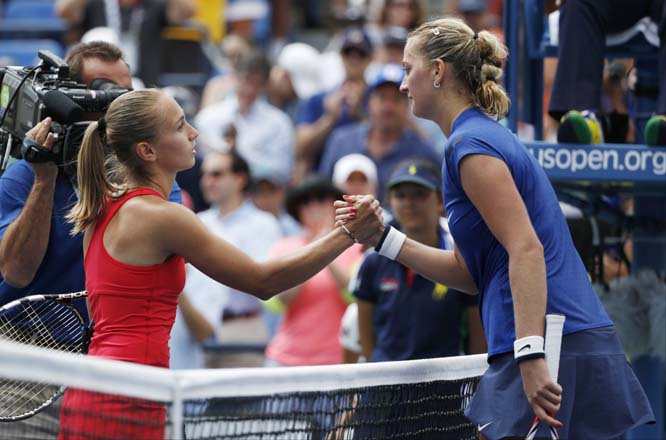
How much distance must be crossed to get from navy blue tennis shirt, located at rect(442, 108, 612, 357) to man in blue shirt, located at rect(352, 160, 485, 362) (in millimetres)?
1829

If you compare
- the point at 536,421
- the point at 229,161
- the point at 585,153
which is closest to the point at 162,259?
the point at 536,421

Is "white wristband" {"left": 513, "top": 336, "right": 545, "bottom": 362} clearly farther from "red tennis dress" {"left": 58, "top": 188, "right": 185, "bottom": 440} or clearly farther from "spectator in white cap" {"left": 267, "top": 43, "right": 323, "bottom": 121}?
"spectator in white cap" {"left": 267, "top": 43, "right": 323, "bottom": 121}

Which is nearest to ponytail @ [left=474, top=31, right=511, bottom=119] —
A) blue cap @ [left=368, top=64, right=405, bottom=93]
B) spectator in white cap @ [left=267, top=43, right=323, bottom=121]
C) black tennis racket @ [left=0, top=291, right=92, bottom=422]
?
black tennis racket @ [left=0, top=291, right=92, bottom=422]

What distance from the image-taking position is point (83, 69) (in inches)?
195

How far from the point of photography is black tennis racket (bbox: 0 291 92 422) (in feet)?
13.4

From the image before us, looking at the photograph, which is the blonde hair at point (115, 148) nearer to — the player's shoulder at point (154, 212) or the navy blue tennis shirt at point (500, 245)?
the player's shoulder at point (154, 212)

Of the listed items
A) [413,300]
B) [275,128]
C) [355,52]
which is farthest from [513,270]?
[275,128]

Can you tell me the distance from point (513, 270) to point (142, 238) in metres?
1.14

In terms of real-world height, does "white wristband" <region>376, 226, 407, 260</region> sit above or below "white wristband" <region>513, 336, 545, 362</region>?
above

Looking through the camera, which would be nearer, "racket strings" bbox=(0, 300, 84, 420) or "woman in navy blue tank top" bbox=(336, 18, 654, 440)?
"woman in navy blue tank top" bbox=(336, 18, 654, 440)

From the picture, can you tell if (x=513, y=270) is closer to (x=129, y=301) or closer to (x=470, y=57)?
(x=470, y=57)

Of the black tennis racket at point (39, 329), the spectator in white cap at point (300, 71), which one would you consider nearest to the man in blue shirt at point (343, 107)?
the spectator in white cap at point (300, 71)

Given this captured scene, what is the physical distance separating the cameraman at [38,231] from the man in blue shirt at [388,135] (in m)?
4.33

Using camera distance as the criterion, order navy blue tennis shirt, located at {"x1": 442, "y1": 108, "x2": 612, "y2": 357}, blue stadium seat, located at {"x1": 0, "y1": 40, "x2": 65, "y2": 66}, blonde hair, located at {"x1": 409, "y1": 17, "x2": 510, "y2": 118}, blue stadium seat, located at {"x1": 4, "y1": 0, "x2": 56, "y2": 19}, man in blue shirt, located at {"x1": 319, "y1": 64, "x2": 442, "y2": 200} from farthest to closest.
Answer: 1. blue stadium seat, located at {"x1": 4, "y1": 0, "x2": 56, "y2": 19}
2. blue stadium seat, located at {"x1": 0, "y1": 40, "x2": 65, "y2": 66}
3. man in blue shirt, located at {"x1": 319, "y1": 64, "x2": 442, "y2": 200}
4. blonde hair, located at {"x1": 409, "y1": 17, "x2": 510, "y2": 118}
5. navy blue tennis shirt, located at {"x1": 442, "y1": 108, "x2": 612, "y2": 357}
